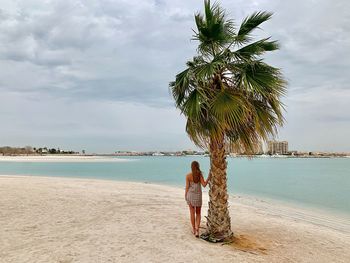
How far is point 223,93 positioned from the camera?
23.1 feet

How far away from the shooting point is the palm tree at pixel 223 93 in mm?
7055

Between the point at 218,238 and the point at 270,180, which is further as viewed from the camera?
the point at 270,180

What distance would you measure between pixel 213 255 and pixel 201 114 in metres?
3.08

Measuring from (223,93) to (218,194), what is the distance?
2.43 meters

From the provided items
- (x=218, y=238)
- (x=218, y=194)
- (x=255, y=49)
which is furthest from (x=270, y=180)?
(x=255, y=49)

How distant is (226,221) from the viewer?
24.8 feet

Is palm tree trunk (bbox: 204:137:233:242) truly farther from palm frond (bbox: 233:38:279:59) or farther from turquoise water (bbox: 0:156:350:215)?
turquoise water (bbox: 0:156:350:215)

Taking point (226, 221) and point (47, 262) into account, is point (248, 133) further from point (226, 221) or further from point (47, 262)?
point (47, 262)

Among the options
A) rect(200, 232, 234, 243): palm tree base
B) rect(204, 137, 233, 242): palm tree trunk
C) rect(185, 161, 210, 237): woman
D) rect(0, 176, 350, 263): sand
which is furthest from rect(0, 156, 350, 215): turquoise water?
rect(200, 232, 234, 243): palm tree base

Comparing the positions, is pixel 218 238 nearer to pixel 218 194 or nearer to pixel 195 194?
pixel 218 194

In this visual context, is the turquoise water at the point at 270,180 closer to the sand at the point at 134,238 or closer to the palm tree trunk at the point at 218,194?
the sand at the point at 134,238

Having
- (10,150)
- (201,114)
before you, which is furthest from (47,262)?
(10,150)

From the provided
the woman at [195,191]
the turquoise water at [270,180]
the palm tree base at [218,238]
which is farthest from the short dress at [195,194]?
the turquoise water at [270,180]

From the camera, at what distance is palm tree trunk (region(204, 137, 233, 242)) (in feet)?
24.5
